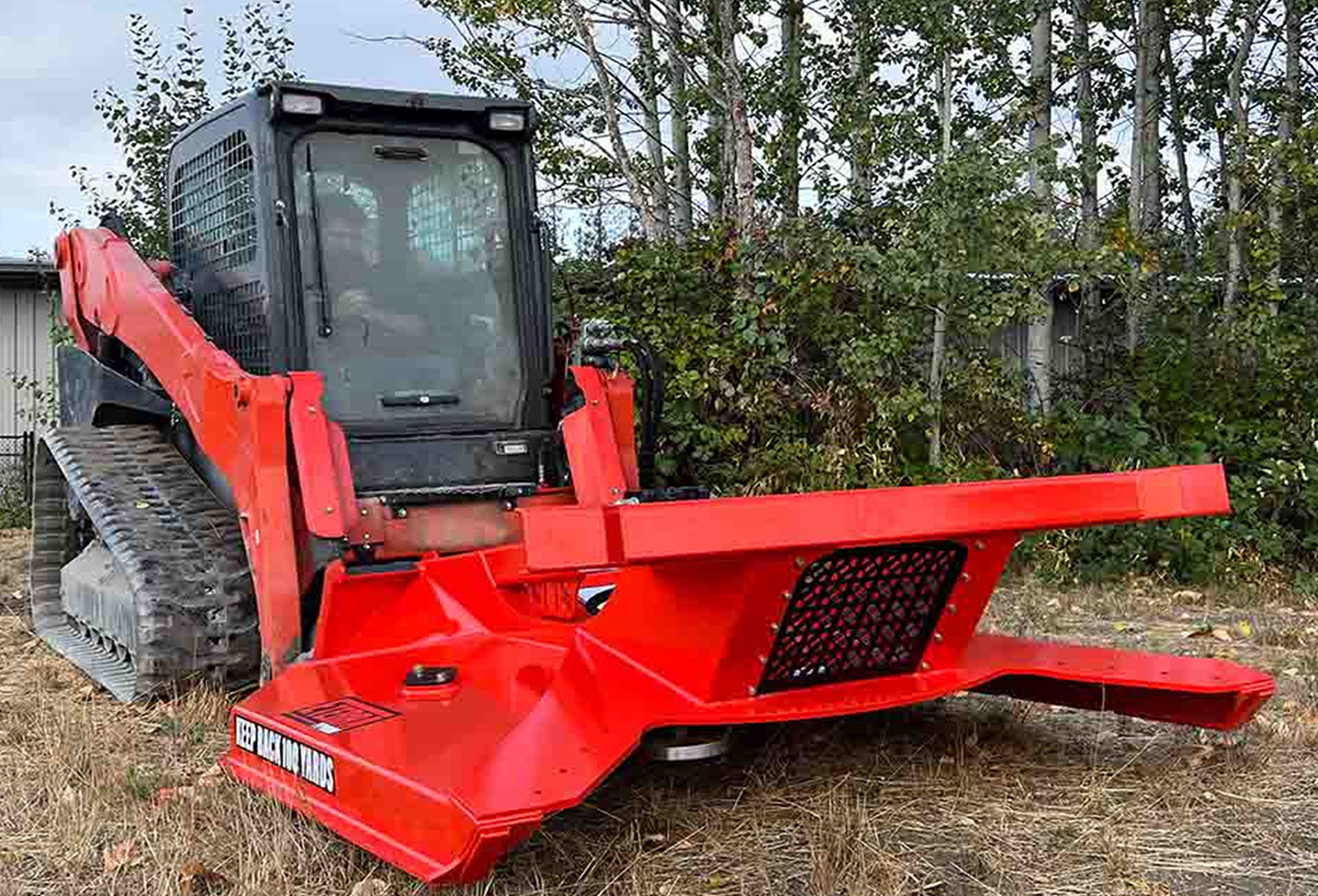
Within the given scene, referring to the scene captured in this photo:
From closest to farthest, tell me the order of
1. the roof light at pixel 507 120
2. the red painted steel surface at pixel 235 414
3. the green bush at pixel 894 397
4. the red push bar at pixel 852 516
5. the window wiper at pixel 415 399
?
the red push bar at pixel 852 516, the red painted steel surface at pixel 235 414, the window wiper at pixel 415 399, the roof light at pixel 507 120, the green bush at pixel 894 397

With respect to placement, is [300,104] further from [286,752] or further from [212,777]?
[286,752]

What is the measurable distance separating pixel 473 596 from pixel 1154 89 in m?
11.0

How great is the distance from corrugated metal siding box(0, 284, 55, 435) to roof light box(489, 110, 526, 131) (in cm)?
1204

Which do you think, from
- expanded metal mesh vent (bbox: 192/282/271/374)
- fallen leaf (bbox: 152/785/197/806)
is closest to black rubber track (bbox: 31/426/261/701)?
expanded metal mesh vent (bbox: 192/282/271/374)

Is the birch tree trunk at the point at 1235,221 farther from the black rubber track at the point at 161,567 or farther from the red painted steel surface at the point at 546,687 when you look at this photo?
the black rubber track at the point at 161,567

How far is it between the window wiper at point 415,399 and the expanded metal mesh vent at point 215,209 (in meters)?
0.73

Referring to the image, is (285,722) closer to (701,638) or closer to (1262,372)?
(701,638)

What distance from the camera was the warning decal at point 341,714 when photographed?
12.2 ft

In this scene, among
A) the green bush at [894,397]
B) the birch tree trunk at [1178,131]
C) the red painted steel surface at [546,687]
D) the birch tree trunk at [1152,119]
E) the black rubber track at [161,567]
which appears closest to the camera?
the red painted steel surface at [546,687]

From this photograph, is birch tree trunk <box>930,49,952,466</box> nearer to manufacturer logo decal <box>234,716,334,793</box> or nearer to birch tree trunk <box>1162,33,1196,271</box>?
birch tree trunk <box>1162,33,1196,271</box>

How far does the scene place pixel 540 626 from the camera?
443cm

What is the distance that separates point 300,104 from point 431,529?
157 centimetres

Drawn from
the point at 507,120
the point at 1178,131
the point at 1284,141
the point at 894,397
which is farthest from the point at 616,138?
the point at 1178,131

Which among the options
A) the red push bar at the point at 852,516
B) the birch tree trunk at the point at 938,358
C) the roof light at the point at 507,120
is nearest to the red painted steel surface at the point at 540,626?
the red push bar at the point at 852,516
